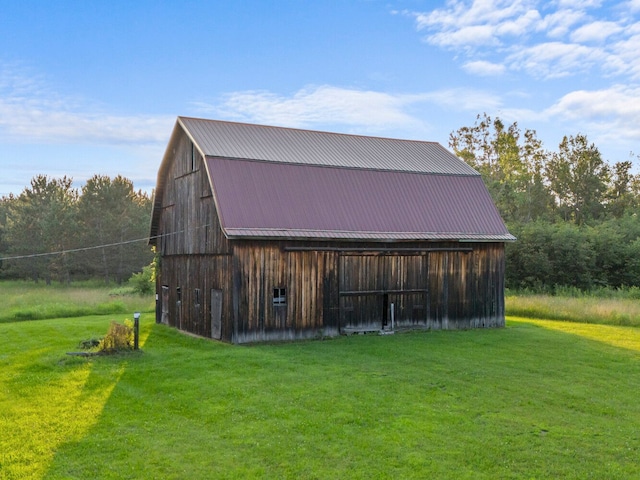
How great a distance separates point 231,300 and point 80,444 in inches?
381

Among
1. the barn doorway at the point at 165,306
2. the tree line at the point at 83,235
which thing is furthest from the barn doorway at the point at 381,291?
the tree line at the point at 83,235

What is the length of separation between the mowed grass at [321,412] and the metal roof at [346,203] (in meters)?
4.19

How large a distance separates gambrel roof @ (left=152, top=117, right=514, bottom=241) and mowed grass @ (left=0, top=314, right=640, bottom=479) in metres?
4.33

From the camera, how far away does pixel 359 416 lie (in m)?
10.4

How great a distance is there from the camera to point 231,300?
736 inches

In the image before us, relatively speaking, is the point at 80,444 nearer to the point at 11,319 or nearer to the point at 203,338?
the point at 203,338

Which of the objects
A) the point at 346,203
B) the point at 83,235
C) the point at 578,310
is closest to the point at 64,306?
the point at 346,203

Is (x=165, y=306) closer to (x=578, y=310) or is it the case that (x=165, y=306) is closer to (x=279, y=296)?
(x=279, y=296)

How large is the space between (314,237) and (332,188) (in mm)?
2730

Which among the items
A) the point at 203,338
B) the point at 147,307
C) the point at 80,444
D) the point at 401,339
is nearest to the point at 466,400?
the point at 80,444

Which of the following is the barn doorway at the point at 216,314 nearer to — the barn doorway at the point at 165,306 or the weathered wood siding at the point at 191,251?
the weathered wood siding at the point at 191,251

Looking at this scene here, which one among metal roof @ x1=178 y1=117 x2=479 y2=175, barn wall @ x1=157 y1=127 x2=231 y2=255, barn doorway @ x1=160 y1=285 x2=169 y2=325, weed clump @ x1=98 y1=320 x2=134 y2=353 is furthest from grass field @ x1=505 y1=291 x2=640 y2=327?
weed clump @ x1=98 y1=320 x2=134 y2=353

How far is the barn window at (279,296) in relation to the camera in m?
19.3

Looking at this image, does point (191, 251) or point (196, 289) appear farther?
point (191, 251)
